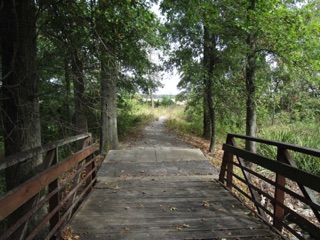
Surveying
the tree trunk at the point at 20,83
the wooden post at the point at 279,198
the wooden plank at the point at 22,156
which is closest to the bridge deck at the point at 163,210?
the wooden post at the point at 279,198

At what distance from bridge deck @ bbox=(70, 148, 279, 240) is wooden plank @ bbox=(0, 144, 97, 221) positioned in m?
0.84

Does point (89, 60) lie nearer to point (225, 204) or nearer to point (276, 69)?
point (225, 204)

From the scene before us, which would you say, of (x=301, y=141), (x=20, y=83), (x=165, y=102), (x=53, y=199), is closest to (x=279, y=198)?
(x=53, y=199)

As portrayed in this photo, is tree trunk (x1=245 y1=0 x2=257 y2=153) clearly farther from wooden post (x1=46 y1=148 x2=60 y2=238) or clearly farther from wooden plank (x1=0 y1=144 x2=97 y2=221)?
wooden post (x1=46 y1=148 x2=60 y2=238)

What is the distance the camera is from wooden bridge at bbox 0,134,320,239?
2.67m

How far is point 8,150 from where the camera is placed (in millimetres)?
3164

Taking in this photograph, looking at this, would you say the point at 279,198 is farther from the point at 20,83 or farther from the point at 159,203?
the point at 20,83

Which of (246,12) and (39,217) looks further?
(246,12)

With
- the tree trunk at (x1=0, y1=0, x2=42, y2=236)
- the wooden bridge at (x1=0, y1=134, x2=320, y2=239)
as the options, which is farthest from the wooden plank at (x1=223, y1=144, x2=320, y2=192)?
the tree trunk at (x1=0, y1=0, x2=42, y2=236)

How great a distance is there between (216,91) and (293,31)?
348 centimetres

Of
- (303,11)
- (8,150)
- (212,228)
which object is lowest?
(212,228)

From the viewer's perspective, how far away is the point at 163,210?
401 cm

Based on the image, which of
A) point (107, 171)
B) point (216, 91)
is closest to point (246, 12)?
point (216, 91)

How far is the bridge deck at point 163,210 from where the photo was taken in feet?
10.8
